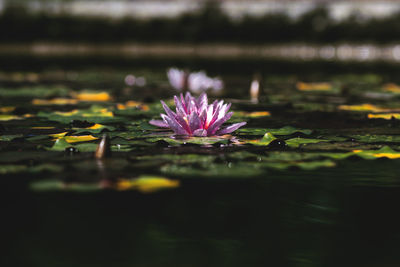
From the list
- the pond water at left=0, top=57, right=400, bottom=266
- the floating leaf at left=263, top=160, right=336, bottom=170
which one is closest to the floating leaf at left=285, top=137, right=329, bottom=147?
the pond water at left=0, top=57, right=400, bottom=266

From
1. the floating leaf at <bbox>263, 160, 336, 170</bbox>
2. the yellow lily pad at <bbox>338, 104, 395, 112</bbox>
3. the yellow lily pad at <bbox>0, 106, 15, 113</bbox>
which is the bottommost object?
the floating leaf at <bbox>263, 160, 336, 170</bbox>

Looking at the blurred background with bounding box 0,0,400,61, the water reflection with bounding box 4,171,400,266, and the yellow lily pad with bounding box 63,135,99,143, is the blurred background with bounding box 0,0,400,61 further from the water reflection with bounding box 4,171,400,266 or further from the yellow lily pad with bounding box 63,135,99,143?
the water reflection with bounding box 4,171,400,266

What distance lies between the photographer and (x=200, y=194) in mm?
1583

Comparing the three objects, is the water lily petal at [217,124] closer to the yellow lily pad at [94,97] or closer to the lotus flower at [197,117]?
the lotus flower at [197,117]

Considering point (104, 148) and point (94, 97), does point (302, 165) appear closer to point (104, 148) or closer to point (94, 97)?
point (104, 148)

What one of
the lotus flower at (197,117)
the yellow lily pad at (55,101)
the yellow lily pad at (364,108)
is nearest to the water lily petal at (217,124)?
the lotus flower at (197,117)

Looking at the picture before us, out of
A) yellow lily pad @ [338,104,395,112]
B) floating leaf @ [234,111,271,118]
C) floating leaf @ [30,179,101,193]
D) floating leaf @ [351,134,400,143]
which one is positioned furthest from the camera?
yellow lily pad @ [338,104,395,112]

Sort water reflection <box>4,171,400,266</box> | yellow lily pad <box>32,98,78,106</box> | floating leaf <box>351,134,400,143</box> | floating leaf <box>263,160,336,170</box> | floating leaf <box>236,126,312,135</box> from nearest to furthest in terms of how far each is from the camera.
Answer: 1. water reflection <box>4,171,400,266</box>
2. floating leaf <box>263,160,336,170</box>
3. floating leaf <box>351,134,400,143</box>
4. floating leaf <box>236,126,312,135</box>
5. yellow lily pad <box>32,98,78,106</box>

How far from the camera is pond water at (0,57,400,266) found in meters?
1.21

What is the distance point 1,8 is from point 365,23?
7941 mm

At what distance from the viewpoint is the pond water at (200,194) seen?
1205 mm

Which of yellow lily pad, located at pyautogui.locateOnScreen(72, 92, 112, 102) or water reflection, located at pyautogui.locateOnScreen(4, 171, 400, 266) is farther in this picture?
yellow lily pad, located at pyautogui.locateOnScreen(72, 92, 112, 102)

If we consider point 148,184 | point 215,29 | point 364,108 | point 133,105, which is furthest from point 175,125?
point 215,29

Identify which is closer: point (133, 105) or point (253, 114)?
point (253, 114)
